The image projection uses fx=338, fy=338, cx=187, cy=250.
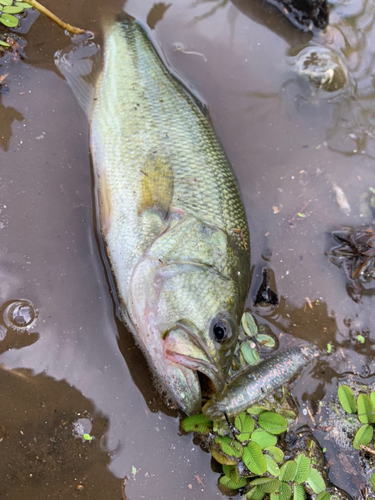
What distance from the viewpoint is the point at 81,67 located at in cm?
334

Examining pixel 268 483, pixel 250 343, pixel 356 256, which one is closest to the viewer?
pixel 268 483

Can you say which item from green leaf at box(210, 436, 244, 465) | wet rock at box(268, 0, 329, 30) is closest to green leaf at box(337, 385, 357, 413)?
green leaf at box(210, 436, 244, 465)

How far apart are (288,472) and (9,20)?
4.63m

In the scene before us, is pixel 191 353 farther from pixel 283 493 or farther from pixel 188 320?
pixel 283 493

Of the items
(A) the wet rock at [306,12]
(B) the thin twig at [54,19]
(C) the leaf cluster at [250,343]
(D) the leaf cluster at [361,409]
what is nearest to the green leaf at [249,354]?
(C) the leaf cluster at [250,343]

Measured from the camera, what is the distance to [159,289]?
8.32 feet

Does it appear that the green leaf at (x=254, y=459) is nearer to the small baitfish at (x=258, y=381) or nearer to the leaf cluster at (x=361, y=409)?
the small baitfish at (x=258, y=381)

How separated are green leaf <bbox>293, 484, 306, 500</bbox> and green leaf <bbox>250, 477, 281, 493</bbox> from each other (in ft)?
0.53

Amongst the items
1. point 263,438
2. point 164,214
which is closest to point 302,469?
point 263,438

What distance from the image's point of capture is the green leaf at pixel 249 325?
9.85 feet

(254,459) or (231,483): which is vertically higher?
(254,459)

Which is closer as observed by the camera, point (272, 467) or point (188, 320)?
point (188, 320)

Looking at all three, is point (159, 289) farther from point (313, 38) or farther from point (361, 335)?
point (313, 38)

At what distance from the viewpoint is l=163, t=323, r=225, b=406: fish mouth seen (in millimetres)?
2295
